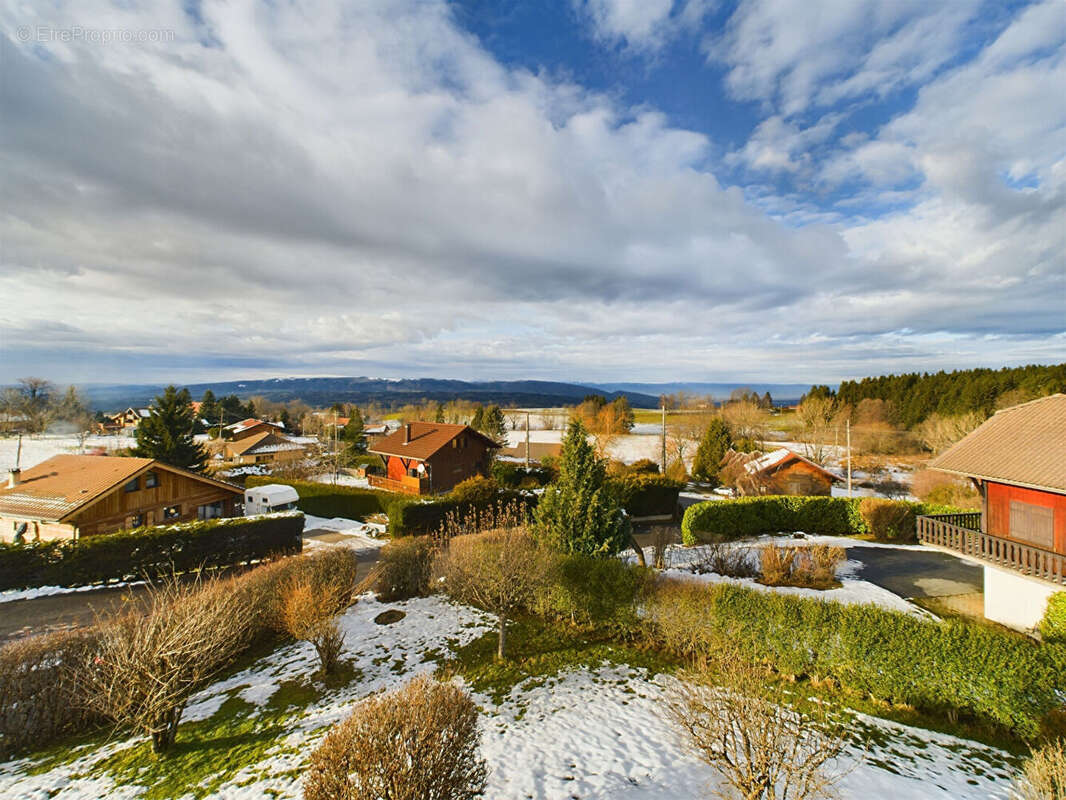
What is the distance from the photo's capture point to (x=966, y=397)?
51531 millimetres

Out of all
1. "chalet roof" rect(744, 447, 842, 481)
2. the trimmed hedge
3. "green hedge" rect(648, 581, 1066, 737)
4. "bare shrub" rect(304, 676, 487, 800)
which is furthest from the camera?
"chalet roof" rect(744, 447, 842, 481)

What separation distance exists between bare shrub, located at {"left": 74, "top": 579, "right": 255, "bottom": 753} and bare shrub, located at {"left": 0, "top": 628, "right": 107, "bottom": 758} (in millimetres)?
706

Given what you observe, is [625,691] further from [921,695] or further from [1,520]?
[1,520]

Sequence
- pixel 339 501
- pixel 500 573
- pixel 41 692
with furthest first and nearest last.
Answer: pixel 339 501, pixel 500 573, pixel 41 692

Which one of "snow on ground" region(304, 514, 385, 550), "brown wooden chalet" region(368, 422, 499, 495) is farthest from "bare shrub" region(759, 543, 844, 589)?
"brown wooden chalet" region(368, 422, 499, 495)

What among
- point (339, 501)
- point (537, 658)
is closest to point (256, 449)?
point (339, 501)

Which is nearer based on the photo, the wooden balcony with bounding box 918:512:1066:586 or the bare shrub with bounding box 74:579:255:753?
the bare shrub with bounding box 74:579:255:753

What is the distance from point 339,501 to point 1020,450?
33803 millimetres

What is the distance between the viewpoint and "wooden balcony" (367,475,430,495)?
115 ft

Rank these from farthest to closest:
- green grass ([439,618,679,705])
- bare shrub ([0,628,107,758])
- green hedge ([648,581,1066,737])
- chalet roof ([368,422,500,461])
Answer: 1. chalet roof ([368,422,500,461])
2. green grass ([439,618,679,705])
3. bare shrub ([0,628,107,758])
4. green hedge ([648,581,1066,737])

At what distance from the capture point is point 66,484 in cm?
2192

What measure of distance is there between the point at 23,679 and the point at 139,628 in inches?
139

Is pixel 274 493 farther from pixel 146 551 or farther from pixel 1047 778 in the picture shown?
pixel 1047 778

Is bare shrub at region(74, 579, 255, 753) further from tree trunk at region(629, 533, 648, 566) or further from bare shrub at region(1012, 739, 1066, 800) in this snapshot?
bare shrub at region(1012, 739, 1066, 800)
